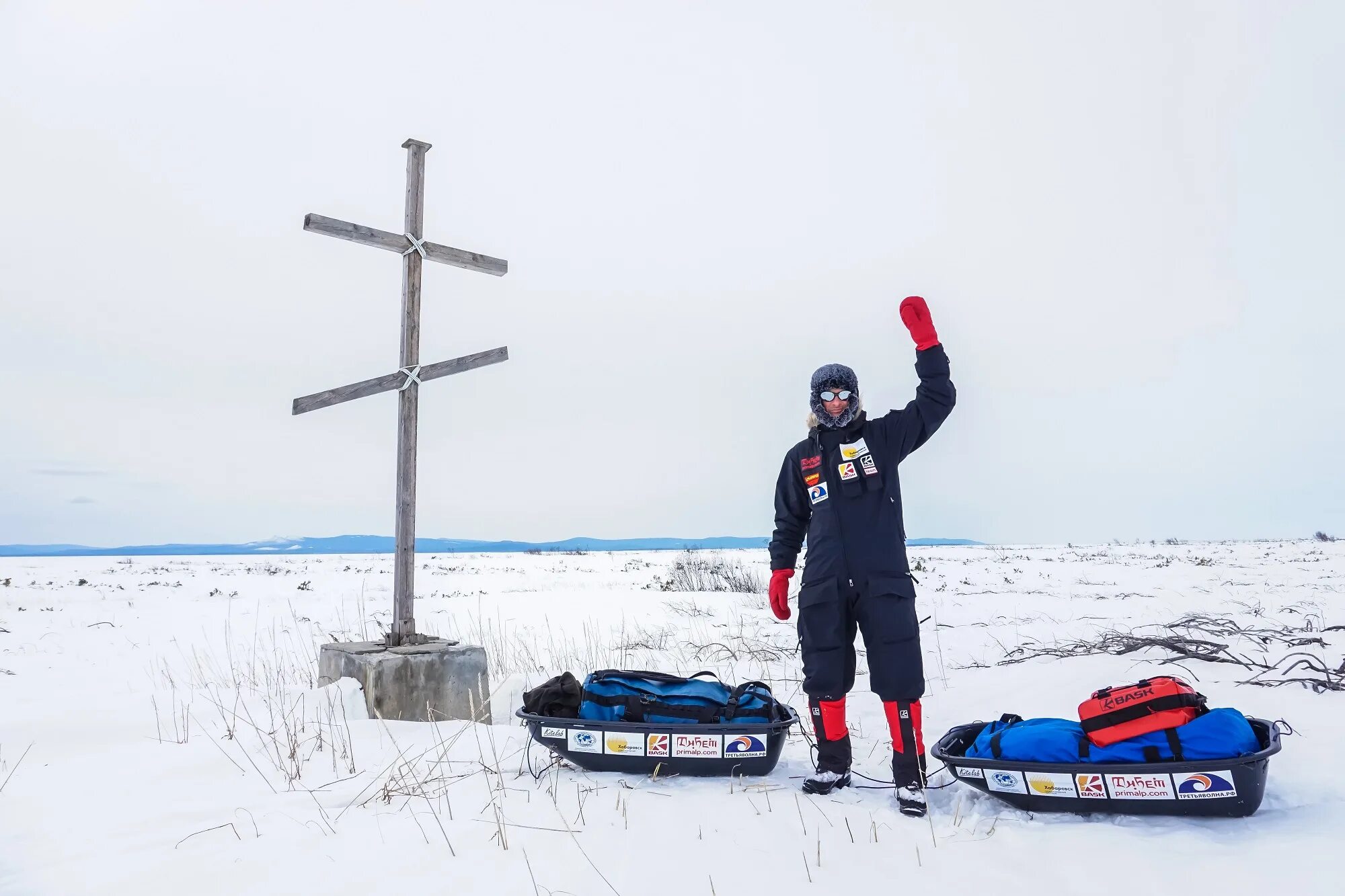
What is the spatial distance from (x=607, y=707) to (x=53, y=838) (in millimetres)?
2553

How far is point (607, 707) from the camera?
443 cm

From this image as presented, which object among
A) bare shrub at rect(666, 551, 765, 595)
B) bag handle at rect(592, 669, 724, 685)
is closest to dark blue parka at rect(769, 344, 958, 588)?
bag handle at rect(592, 669, 724, 685)

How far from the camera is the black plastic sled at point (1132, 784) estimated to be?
3271 millimetres

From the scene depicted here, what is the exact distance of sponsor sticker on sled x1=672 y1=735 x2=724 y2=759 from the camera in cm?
423

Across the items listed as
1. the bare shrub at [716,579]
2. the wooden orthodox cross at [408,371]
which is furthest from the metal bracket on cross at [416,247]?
the bare shrub at [716,579]

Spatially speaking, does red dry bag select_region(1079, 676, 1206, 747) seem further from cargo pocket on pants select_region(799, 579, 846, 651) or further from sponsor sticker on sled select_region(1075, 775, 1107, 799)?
cargo pocket on pants select_region(799, 579, 846, 651)

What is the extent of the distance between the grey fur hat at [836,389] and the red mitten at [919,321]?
1.43 feet

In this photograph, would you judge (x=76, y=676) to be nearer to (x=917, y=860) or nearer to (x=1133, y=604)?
(x=917, y=860)

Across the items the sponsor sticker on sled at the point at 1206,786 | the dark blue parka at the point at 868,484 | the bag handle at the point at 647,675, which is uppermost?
the dark blue parka at the point at 868,484

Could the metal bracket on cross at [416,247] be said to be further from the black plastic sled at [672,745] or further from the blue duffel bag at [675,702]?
the black plastic sled at [672,745]

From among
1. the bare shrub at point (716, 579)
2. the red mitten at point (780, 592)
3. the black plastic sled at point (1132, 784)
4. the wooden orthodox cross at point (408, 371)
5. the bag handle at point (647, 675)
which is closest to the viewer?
the black plastic sled at point (1132, 784)

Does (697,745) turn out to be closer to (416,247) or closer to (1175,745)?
(1175,745)

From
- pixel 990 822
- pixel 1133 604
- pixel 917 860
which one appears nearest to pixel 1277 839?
pixel 990 822

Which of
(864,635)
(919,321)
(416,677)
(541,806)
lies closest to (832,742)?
(864,635)
